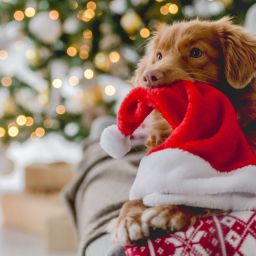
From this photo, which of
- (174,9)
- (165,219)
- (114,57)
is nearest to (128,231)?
(165,219)

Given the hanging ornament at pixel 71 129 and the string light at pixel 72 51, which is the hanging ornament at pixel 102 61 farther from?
the hanging ornament at pixel 71 129

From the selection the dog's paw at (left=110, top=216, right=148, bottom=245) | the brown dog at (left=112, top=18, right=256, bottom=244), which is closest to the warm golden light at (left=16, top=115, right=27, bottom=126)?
the brown dog at (left=112, top=18, right=256, bottom=244)

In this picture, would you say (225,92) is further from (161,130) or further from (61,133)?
(61,133)

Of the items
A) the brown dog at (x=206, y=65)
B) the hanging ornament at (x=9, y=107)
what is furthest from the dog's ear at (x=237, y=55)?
the hanging ornament at (x=9, y=107)

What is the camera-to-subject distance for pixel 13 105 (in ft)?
10.5

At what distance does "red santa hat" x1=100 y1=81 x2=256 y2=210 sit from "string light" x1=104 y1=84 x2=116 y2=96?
2.24 metres

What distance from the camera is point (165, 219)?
0.86m

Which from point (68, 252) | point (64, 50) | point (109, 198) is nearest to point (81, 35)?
point (64, 50)

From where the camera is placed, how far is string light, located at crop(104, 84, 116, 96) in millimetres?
3186

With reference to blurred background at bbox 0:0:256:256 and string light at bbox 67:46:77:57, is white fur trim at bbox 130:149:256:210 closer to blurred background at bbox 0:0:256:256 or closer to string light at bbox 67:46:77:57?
blurred background at bbox 0:0:256:256

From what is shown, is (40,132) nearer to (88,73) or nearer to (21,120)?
(21,120)

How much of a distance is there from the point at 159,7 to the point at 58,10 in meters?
0.62

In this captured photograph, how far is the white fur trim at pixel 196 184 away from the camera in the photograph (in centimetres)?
87

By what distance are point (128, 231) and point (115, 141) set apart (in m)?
0.18
